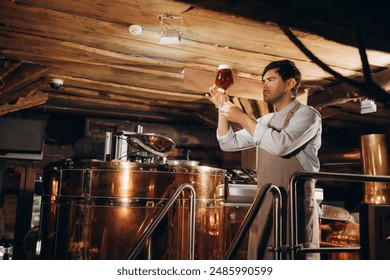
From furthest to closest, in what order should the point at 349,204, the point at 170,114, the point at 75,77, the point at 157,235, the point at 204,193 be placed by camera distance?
the point at 349,204, the point at 170,114, the point at 75,77, the point at 204,193, the point at 157,235

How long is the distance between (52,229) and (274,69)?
2999 mm

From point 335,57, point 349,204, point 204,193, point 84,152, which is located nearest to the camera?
point 204,193

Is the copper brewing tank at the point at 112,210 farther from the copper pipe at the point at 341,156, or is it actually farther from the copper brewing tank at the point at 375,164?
the copper pipe at the point at 341,156

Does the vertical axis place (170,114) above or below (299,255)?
above

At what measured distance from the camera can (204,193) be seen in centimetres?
437

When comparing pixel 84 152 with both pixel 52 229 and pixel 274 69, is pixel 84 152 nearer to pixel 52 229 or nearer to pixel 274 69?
pixel 52 229

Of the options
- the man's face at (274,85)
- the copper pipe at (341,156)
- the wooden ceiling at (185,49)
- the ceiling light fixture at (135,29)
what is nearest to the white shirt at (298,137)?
the man's face at (274,85)

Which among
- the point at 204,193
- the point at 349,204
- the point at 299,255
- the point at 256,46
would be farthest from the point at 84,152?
the point at 349,204

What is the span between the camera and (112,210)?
3900 mm

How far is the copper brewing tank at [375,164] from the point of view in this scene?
7.45m

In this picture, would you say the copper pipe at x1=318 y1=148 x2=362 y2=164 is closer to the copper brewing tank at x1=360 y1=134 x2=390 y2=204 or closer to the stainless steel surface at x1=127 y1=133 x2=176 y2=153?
the copper brewing tank at x1=360 y1=134 x2=390 y2=204

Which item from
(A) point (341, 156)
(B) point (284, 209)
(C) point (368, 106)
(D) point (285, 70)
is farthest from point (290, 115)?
(A) point (341, 156)

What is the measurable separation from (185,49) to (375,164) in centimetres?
505
